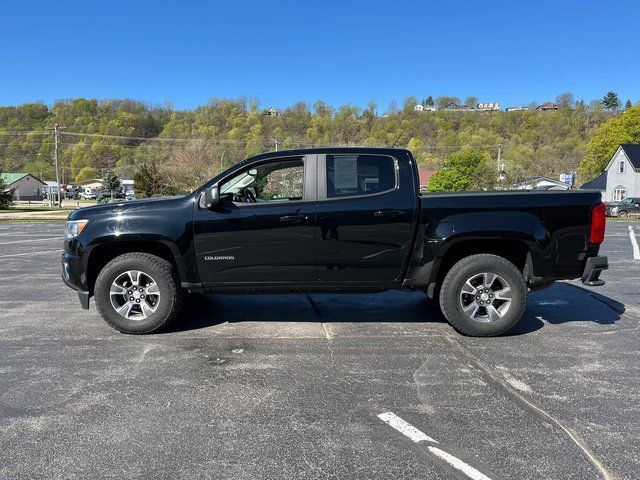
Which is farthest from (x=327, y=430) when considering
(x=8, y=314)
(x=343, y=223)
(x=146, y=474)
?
(x=8, y=314)

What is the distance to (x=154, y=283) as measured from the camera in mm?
4938

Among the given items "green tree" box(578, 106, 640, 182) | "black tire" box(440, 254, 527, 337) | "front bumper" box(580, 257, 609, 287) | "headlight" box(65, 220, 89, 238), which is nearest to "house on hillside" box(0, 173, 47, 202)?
"green tree" box(578, 106, 640, 182)

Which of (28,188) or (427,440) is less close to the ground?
(28,188)

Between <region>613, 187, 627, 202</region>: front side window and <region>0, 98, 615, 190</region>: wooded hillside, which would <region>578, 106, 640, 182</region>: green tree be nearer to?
<region>0, 98, 615, 190</region>: wooded hillside

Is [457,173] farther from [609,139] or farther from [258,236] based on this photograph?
[258,236]

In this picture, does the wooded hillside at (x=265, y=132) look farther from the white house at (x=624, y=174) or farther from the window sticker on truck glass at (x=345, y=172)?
the window sticker on truck glass at (x=345, y=172)

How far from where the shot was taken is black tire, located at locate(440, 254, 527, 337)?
15.9 ft

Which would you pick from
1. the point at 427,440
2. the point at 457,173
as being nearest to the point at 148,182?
the point at 457,173

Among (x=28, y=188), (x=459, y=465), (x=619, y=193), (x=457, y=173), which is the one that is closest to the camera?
(x=459, y=465)

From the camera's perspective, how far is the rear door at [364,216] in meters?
4.80

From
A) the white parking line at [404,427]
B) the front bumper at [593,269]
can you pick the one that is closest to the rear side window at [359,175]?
the front bumper at [593,269]

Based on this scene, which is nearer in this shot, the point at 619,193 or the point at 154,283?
the point at 154,283

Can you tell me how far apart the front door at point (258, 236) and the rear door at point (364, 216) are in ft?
0.46

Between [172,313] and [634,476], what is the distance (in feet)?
13.5
